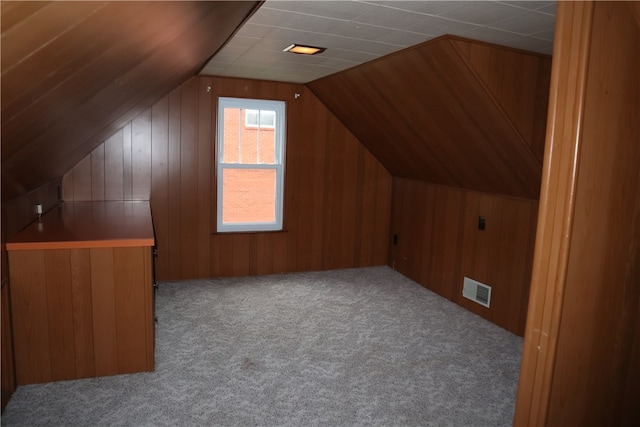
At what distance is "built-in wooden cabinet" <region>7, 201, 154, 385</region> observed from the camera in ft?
8.00

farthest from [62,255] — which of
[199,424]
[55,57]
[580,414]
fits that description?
[580,414]

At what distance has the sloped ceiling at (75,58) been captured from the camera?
95 cm

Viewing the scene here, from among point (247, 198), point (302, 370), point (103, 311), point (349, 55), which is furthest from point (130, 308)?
point (247, 198)

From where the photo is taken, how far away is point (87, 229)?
281 cm

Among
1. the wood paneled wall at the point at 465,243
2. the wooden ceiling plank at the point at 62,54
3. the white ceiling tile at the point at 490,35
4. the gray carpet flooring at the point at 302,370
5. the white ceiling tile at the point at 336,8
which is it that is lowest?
the gray carpet flooring at the point at 302,370

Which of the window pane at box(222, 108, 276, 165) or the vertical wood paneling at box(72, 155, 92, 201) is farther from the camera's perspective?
the window pane at box(222, 108, 276, 165)

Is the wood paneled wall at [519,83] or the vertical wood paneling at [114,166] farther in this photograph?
the vertical wood paneling at [114,166]

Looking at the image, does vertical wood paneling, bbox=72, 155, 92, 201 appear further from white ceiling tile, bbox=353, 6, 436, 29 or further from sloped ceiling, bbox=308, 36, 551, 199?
white ceiling tile, bbox=353, 6, 436, 29

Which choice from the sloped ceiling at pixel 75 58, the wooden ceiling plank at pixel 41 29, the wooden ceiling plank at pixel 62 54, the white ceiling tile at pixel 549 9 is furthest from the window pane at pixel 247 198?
the wooden ceiling plank at pixel 41 29

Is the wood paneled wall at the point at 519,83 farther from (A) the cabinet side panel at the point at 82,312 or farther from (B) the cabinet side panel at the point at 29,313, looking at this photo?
(B) the cabinet side panel at the point at 29,313

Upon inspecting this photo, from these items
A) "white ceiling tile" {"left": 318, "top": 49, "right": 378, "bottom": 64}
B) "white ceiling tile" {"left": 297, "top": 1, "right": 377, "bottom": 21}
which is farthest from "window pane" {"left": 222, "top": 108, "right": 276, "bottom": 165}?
"white ceiling tile" {"left": 297, "top": 1, "right": 377, "bottom": 21}

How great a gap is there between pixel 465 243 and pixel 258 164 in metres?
2.18

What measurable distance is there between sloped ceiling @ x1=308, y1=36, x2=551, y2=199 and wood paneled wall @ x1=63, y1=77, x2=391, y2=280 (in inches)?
26.7

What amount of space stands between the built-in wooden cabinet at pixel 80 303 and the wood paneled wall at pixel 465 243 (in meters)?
2.62
